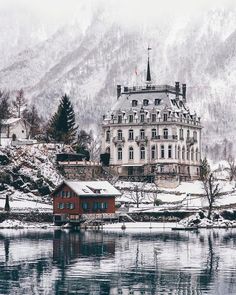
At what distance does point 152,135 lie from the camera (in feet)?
590

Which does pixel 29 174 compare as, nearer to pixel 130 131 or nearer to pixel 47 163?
pixel 47 163

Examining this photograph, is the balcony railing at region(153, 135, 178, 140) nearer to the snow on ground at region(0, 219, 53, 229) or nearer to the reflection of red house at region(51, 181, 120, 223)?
the reflection of red house at region(51, 181, 120, 223)

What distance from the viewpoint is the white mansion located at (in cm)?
17800

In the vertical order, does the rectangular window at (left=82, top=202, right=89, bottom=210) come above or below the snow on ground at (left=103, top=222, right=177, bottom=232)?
above

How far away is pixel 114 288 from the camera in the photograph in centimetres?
7381

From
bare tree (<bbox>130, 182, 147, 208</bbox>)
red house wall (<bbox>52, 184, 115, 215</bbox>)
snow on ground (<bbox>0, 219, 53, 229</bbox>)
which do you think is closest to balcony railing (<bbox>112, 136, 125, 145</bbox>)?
bare tree (<bbox>130, 182, 147, 208</bbox>)

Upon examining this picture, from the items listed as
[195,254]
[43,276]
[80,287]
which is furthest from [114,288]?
[195,254]

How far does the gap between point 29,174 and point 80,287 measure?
286 ft

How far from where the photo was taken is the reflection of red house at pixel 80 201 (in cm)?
14538

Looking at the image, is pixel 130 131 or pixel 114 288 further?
pixel 130 131

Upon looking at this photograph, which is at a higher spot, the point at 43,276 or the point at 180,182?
the point at 180,182

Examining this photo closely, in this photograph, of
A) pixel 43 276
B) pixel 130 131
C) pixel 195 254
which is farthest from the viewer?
pixel 130 131

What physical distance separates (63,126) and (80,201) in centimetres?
4204

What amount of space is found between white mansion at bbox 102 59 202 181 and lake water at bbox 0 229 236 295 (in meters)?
53.4
